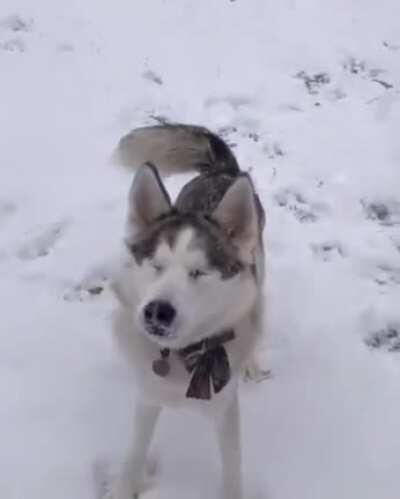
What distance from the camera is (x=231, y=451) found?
2885 millimetres

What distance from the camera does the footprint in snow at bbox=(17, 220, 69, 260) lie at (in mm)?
4027

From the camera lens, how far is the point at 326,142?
4.96 m

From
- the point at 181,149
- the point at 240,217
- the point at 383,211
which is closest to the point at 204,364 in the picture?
the point at 240,217

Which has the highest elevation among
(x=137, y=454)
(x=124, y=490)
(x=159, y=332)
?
(x=159, y=332)

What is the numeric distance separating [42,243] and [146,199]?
5.33 feet

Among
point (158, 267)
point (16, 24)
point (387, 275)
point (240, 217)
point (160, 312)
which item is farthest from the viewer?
point (16, 24)

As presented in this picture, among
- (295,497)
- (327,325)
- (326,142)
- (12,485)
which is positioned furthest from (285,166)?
(12,485)

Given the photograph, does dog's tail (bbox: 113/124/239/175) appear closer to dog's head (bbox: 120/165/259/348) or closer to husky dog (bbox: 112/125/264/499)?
husky dog (bbox: 112/125/264/499)

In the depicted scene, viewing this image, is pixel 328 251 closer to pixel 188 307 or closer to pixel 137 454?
pixel 137 454

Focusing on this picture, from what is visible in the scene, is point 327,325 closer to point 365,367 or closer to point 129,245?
point 365,367

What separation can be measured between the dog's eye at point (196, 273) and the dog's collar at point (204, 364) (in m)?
0.28

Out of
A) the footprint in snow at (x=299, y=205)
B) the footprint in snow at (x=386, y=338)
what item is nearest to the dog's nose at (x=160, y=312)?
the footprint in snow at (x=386, y=338)

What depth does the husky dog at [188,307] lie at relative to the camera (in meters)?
2.44

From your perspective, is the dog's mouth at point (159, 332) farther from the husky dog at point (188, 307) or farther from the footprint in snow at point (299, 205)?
the footprint in snow at point (299, 205)
